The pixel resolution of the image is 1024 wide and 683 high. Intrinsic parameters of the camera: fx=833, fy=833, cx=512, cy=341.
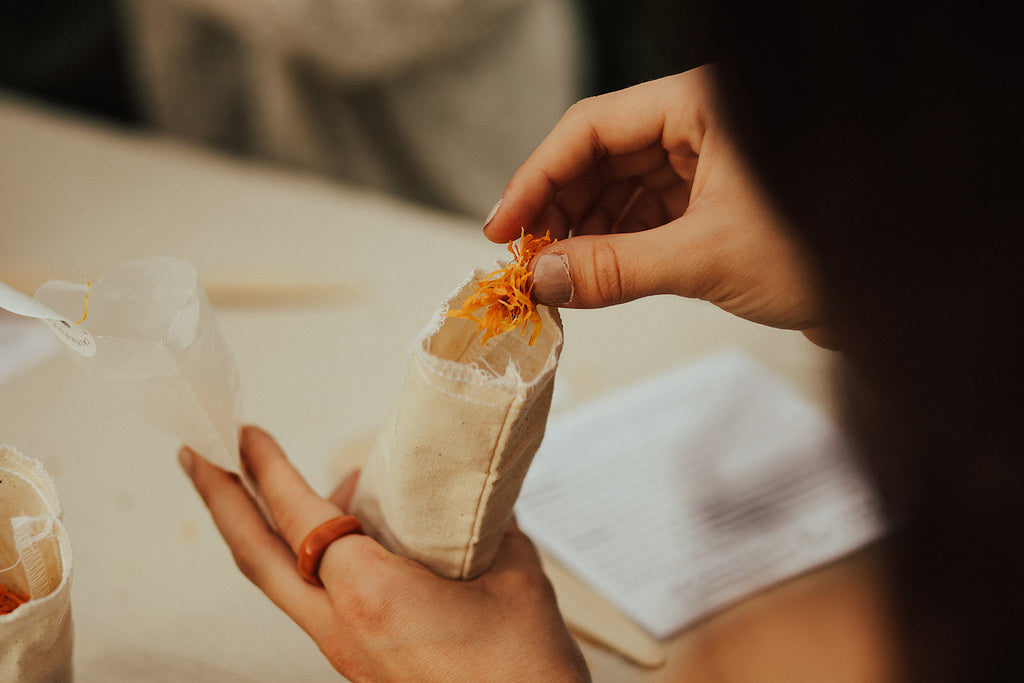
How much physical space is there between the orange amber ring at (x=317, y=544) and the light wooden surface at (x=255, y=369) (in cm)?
11

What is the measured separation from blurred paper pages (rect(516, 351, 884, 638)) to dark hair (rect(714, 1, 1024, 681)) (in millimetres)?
314

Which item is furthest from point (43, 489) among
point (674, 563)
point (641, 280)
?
point (674, 563)

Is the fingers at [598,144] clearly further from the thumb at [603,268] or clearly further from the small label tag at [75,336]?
the small label tag at [75,336]

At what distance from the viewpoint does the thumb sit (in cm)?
38

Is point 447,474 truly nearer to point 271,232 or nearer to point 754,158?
point 754,158

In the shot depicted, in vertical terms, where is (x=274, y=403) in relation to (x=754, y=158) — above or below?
below

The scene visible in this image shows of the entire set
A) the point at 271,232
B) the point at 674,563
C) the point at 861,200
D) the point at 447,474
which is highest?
the point at 861,200

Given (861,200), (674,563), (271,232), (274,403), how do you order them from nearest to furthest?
1. (861,200)
2. (674,563)
3. (274,403)
4. (271,232)

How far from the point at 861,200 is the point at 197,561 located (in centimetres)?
54

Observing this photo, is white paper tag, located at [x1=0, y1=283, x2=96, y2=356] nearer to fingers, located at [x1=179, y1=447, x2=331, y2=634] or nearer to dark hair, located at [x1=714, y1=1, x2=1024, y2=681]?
fingers, located at [x1=179, y1=447, x2=331, y2=634]

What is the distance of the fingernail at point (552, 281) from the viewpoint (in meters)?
0.38

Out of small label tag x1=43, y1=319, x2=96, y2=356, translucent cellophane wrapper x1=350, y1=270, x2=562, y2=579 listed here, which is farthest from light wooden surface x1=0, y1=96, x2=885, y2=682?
small label tag x1=43, y1=319, x2=96, y2=356

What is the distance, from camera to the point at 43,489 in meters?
0.38

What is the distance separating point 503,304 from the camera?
37 cm
